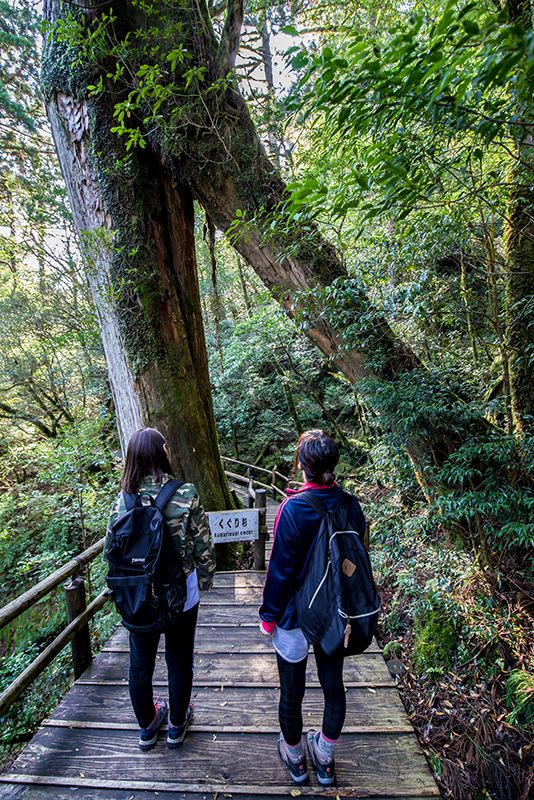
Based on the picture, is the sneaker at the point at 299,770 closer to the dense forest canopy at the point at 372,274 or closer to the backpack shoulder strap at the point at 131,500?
the dense forest canopy at the point at 372,274

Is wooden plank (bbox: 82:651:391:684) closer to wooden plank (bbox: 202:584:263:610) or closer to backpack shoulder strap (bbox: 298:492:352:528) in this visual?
wooden plank (bbox: 202:584:263:610)

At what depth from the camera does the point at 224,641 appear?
294cm

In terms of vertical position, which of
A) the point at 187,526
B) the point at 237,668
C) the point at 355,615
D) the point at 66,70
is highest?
the point at 66,70

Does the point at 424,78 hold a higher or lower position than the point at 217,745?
higher

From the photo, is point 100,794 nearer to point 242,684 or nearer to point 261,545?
point 242,684

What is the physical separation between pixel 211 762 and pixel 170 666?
0.57m

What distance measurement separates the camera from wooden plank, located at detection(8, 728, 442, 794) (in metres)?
1.80

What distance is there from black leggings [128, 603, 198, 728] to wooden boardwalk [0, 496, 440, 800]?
235 mm

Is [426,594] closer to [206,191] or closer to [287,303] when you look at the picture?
[287,303]

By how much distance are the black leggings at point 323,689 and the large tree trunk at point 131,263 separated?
7.96 feet

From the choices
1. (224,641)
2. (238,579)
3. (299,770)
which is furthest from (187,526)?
(238,579)

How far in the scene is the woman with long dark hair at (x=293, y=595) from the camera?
1.59m

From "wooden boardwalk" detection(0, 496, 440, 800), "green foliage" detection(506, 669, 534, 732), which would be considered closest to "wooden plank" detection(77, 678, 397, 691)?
"wooden boardwalk" detection(0, 496, 440, 800)

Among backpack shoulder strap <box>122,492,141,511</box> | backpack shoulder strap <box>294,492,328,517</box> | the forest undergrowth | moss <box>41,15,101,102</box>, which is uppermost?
moss <box>41,15,101,102</box>
